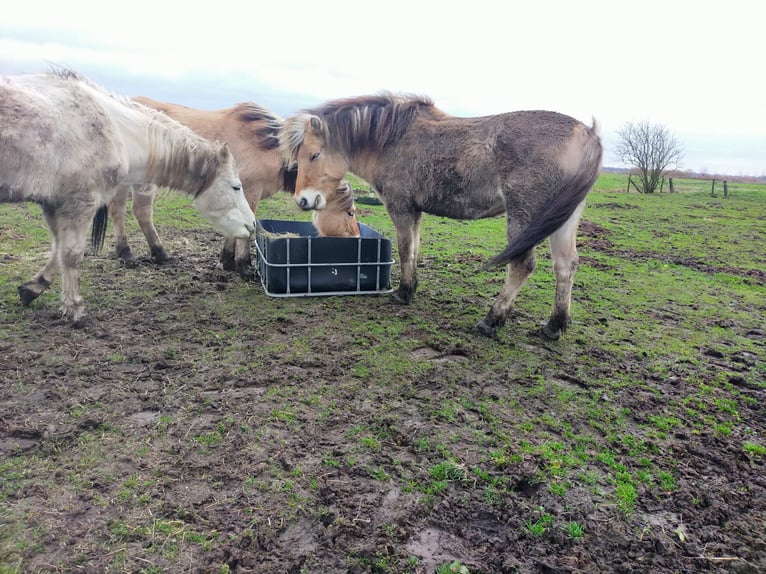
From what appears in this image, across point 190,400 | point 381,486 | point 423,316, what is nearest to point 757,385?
point 423,316

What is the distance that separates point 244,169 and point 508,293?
3.41m

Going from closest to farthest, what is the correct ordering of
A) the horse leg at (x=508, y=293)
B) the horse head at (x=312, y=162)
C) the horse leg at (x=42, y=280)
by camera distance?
the horse leg at (x=42, y=280) → the horse leg at (x=508, y=293) → the horse head at (x=312, y=162)

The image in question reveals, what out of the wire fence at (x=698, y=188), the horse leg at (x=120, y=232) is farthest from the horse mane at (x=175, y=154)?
the wire fence at (x=698, y=188)

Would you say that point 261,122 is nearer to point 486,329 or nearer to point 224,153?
point 224,153

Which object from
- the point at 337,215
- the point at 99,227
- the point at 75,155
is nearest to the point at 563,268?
the point at 337,215

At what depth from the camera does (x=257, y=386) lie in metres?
3.08

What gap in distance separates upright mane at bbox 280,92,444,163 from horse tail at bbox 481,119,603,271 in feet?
5.08

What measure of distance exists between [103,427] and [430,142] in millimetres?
3427

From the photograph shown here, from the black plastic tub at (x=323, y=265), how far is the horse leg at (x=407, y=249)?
0.23 m

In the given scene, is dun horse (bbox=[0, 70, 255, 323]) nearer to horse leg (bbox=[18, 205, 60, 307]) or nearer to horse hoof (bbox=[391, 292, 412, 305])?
horse leg (bbox=[18, 205, 60, 307])

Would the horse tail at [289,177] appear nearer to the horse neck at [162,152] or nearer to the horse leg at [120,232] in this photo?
the horse neck at [162,152]

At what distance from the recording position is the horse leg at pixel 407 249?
460cm

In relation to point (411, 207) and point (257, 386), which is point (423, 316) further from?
point (257, 386)

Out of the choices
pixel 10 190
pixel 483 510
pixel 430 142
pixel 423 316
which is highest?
pixel 430 142
